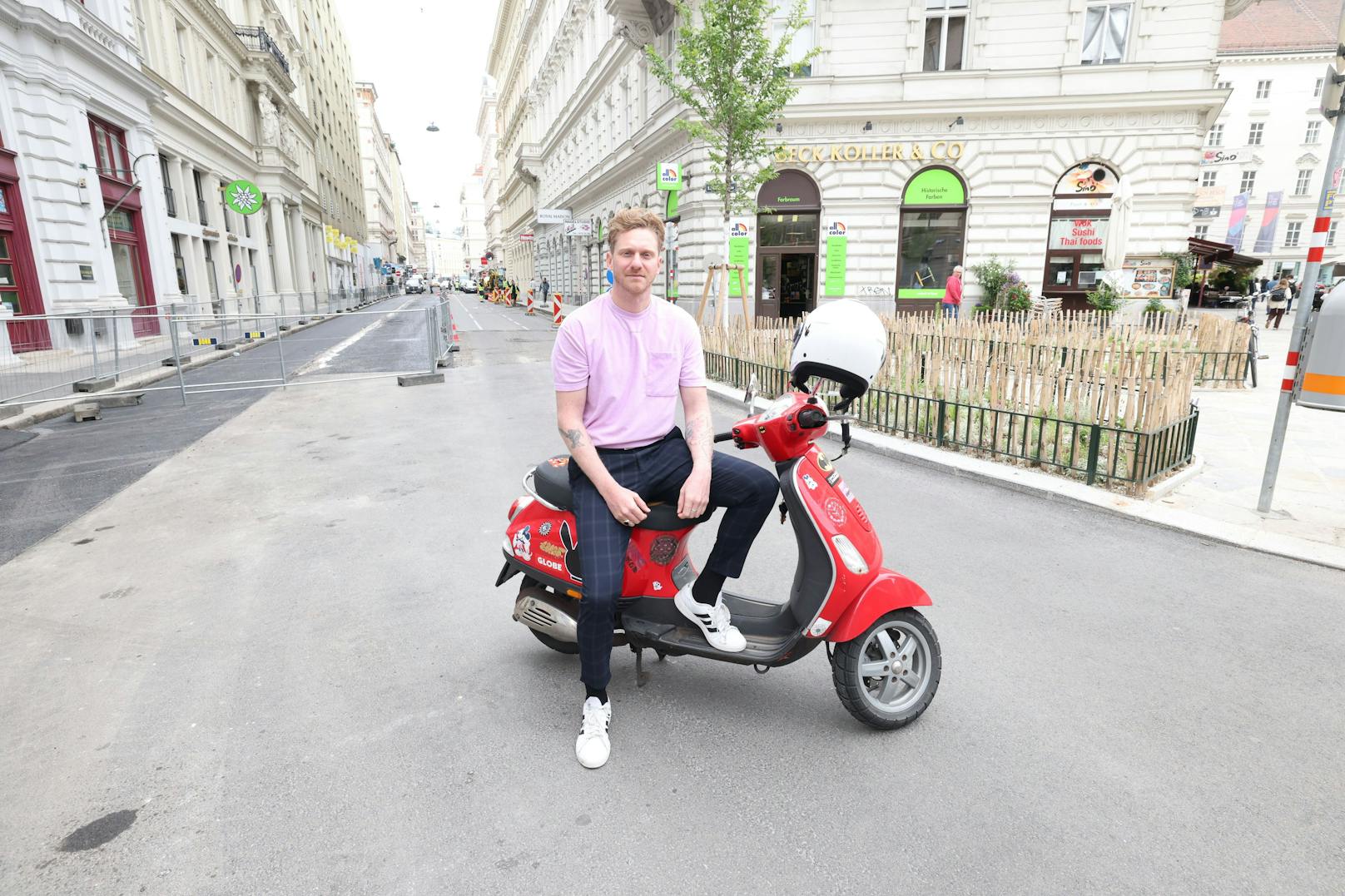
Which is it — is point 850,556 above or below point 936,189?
below

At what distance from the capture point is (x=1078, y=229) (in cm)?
2180

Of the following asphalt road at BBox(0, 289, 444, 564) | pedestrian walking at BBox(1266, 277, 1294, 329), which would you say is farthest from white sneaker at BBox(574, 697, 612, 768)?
pedestrian walking at BBox(1266, 277, 1294, 329)

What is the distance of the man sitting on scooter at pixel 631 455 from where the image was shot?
273 centimetres

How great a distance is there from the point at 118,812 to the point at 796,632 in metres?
2.45

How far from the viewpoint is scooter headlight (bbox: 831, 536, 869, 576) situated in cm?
280

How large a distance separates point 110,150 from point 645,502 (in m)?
24.4

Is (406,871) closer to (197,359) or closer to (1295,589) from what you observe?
(1295,589)

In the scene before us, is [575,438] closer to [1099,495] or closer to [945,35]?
[1099,495]

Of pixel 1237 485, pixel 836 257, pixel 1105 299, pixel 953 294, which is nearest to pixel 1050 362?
pixel 1237 485

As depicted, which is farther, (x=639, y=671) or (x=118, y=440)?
(x=118, y=440)

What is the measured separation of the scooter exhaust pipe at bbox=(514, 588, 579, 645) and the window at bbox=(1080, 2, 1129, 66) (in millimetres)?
24332

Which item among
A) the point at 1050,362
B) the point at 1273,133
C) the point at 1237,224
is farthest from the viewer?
the point at 1273,133

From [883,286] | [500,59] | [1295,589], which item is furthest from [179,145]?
[500,59]

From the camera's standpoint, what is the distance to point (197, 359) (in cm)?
1717
